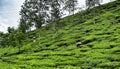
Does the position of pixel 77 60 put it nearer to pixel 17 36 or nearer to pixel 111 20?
pixel 17 36

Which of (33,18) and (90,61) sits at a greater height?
(33,18)

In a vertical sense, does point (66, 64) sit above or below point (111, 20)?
below

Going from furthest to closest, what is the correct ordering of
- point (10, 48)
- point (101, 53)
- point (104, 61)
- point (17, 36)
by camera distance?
point (10, 48) < point (17, 36) < point (101, 53) < point (104, 61)

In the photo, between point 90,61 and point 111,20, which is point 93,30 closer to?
point 111,20

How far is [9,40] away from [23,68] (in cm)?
4079

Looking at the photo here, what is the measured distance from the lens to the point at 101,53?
58969 millimetres

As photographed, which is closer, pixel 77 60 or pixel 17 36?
pixel 77 60

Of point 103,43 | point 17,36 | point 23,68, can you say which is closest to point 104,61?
point 23,68

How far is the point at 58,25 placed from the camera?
421 ft

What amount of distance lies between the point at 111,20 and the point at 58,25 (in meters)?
31.4

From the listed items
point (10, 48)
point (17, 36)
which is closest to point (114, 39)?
point (17, 36)

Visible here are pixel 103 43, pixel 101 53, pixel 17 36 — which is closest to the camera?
pixel 101 53

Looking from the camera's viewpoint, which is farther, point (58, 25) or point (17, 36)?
point (58, 25)

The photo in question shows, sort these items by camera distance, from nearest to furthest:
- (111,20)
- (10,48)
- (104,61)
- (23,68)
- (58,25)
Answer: (23,68) → (104,61) → (10,48) → (111,20) → (58,25)
